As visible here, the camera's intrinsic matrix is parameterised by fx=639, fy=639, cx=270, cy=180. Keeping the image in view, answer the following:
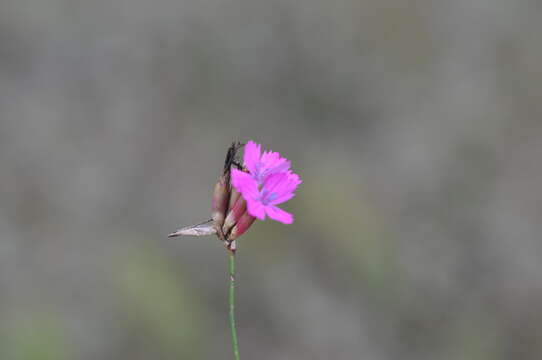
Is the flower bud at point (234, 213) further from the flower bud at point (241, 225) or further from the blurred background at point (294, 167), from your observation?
the blurred background at point (294, 167)

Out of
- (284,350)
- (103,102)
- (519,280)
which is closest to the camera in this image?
(284,350)

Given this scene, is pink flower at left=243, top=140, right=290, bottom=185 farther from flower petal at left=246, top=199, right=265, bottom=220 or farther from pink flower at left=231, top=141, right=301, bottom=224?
flower petal at left=246, top=199, right=265, bottom=220

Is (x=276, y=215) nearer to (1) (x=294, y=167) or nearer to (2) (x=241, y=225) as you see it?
(2) (x=241, y=225)

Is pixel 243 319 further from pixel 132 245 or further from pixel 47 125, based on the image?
pixel 47 125

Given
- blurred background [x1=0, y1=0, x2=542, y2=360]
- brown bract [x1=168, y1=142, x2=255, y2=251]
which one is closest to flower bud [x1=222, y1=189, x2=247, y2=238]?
brown bract [x1=168, y1=142, x2=255, y2=251]

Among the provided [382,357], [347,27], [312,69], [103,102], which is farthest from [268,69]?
[382,357]

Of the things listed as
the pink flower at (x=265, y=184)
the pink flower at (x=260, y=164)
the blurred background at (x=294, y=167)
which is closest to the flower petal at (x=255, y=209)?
the pink flower at (x=265, y=184)
